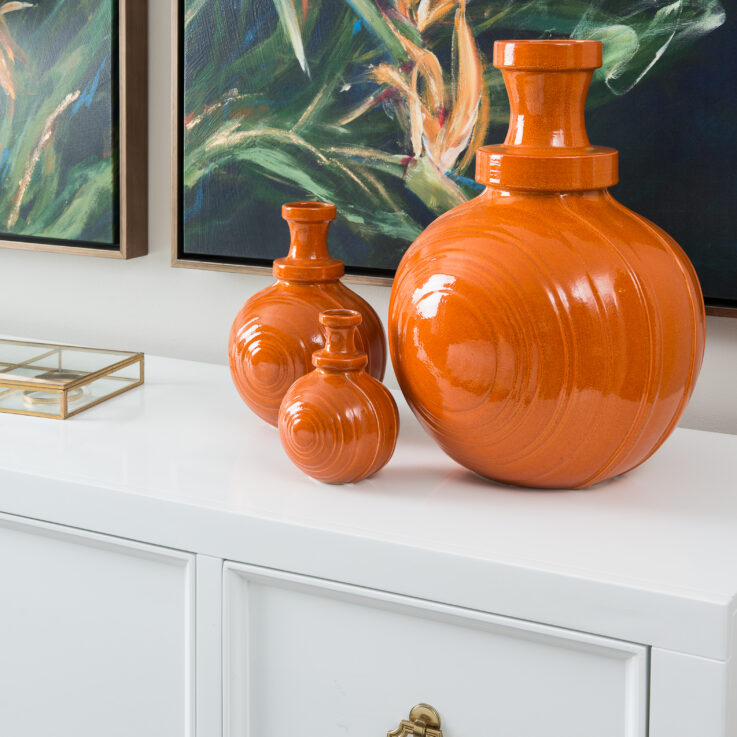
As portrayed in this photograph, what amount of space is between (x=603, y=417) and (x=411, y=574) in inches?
7.3

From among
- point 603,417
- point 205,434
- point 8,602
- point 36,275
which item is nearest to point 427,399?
point 603,417

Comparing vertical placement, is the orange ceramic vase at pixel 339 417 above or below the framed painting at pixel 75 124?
below

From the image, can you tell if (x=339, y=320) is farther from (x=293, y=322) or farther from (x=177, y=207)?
(x=177, y=207)

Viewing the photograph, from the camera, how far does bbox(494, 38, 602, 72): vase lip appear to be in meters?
0.73

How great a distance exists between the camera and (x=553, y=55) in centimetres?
73

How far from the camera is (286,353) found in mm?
877

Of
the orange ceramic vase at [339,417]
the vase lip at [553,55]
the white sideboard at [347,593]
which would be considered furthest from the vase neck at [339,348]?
the vase lip at [553,55]

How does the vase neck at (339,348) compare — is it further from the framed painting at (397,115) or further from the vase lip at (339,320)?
the framed painting at (397,115)

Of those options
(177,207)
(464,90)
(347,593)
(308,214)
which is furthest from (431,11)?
(347,593)

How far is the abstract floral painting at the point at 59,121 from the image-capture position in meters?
1.20

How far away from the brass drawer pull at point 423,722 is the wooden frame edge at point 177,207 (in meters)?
0.52

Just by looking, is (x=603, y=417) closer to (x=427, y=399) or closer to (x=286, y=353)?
(x=427, y=399)

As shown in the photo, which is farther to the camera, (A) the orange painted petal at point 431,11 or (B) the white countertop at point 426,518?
(A) the orange painted petal at point 431,11

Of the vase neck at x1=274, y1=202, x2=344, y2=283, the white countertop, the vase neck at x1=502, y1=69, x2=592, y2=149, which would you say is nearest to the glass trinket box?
the white countertop
